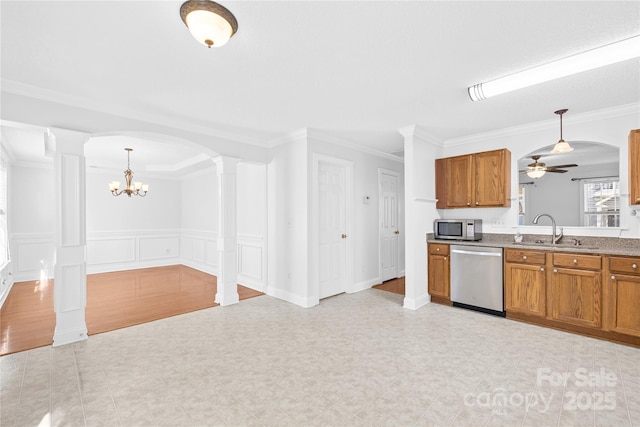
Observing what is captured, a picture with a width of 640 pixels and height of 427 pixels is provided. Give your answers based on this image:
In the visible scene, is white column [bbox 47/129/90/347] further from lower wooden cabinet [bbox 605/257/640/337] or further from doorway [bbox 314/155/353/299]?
lower wooden cabinet [bbox 605/257/640/337]

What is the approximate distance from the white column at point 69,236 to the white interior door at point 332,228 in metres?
2.99

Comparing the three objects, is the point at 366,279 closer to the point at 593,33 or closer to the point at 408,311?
the point at 408,311

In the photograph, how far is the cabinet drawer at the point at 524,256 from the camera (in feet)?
11.5

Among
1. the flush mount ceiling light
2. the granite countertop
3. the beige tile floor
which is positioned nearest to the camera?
the flush mount ceiling light

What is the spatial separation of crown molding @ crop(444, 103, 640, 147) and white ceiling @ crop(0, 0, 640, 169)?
16 centimetres

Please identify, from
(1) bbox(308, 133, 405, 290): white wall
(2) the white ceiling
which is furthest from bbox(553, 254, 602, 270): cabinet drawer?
(1) bbox(308, 133, 405, 290): white wall

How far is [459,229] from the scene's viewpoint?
170 inches

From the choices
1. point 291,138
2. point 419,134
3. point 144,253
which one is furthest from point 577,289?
point 144,253

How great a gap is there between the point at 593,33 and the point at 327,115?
2.47m

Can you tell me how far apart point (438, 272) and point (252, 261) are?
3181 mm

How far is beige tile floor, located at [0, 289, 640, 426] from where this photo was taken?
6.53ft

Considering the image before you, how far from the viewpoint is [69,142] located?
10.1 ft

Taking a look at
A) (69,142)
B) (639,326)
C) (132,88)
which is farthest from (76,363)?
(639,326)

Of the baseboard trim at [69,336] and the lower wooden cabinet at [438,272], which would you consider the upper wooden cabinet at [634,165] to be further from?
the baseboard trim at [69,336]
